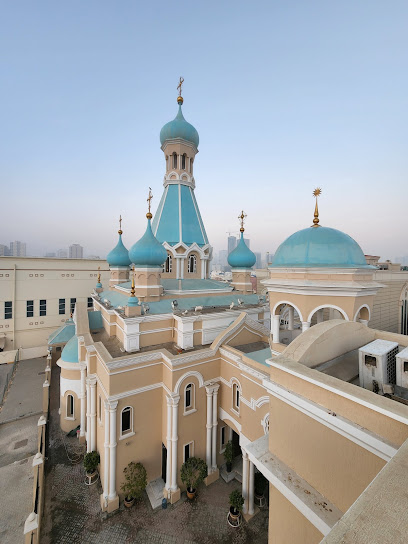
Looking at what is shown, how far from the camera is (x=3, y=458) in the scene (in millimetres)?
11562

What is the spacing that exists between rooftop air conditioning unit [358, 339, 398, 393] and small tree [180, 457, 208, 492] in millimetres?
8569

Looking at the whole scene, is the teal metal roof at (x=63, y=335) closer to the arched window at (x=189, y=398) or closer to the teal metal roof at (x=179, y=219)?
the teal metal roof at (x=179, y=219)

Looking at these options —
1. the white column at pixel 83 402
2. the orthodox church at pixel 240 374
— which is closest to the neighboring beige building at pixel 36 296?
the orthodox church at pixel 240 374

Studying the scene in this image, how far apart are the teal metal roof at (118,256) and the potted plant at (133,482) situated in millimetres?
12407

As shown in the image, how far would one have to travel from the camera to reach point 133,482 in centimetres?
897

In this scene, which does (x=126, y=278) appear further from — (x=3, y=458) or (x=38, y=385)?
(x=3, y=458)

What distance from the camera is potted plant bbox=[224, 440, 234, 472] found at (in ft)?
34.1

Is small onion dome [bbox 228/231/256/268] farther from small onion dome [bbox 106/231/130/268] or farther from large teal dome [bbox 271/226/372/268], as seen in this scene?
small onion dome [bbox 106/231/130/268]

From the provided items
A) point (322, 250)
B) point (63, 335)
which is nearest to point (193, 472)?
point (322, 250)

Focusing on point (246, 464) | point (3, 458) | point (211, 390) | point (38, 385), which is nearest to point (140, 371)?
point (211, 390)

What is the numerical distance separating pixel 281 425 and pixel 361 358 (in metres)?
1.89

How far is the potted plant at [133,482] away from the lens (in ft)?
29.3

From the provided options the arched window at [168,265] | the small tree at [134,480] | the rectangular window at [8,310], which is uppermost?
the arched window at [168,265]

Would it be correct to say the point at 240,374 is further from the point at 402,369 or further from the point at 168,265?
the point at 168,265
